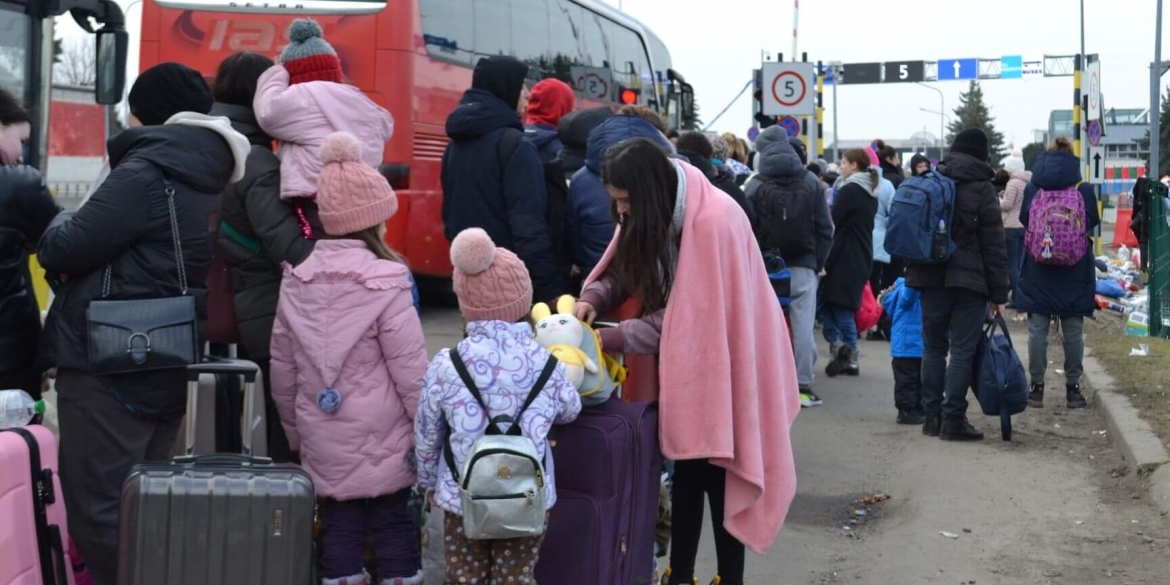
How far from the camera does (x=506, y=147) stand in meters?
6.78

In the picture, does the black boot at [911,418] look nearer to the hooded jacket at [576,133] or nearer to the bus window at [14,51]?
the hooded jacket at [576,133]

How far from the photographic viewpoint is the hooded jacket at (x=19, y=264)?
188 inches

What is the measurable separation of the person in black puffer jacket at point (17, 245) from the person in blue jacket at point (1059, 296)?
7.51 m

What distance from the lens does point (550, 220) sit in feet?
22.7

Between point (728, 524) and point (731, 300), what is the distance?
797 millimetres

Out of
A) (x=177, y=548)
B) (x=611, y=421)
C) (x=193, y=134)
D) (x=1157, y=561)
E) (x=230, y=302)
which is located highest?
(x=193, y=134)

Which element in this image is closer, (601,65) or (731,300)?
(731,300)

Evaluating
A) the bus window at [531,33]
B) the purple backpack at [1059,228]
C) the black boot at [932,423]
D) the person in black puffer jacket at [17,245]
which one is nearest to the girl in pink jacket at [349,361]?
the person in black puffer jacket at [17,245]

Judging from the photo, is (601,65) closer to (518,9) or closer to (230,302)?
(518,9)

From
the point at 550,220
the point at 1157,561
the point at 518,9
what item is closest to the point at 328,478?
the point at 550,220

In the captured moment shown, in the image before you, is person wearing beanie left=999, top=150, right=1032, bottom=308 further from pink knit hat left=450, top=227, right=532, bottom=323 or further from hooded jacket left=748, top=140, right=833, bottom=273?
pink knit hat left=450, top=227, right=532, bottom=323

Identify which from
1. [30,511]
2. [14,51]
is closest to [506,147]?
[14,51]

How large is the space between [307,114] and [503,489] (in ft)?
5.84

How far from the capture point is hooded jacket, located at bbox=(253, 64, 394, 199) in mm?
5418
